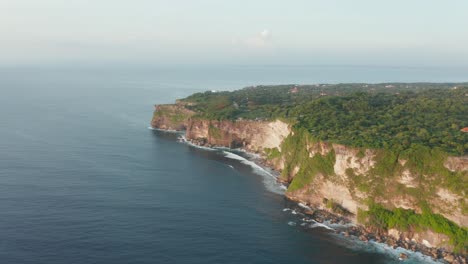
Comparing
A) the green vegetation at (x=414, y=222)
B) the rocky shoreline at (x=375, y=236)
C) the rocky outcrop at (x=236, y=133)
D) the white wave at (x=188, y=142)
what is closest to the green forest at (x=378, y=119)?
the rocky outcrop at (x=236, y=133)

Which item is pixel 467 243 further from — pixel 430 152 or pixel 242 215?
pixel 242 215

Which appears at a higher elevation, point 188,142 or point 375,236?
point 188,142

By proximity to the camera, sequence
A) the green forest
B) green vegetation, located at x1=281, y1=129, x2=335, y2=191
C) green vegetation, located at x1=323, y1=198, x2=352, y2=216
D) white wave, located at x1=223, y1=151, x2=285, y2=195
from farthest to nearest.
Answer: white wave, located at x1=223, y1=151, x2=285, y2=195, green vegetation, located at x1=281, y1=129, x2=335, y2=191, the green forest, green vegetation, located at x1=323, y1=198, x2=352, y2=216

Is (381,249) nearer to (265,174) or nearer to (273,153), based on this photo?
(265,174)

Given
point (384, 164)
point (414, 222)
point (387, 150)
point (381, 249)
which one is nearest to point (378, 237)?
point (381, 249)

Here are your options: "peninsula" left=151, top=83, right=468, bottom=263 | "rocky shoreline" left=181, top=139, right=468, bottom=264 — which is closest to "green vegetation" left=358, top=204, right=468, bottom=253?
"peninsula" left=151, top=83, right=468, bottom=263

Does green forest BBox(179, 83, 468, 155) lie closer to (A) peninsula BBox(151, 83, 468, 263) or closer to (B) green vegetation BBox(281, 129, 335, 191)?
(A) peninsula BBox(151, 83, 468, 263)

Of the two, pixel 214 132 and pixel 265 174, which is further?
pixel 214 132
